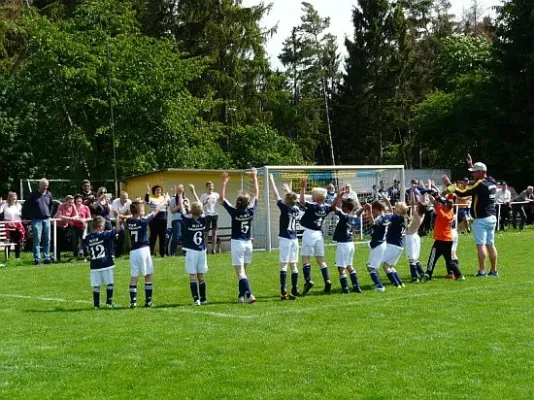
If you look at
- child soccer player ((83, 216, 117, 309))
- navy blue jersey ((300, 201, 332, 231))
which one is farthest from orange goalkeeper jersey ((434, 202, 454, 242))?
child soccer player ((83, 216, 117, 309))

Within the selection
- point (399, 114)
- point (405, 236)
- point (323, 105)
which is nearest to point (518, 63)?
point (399, 114)

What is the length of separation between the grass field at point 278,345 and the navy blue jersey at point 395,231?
906 millimetres

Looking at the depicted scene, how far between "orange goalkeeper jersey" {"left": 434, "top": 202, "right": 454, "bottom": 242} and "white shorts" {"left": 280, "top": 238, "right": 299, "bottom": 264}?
358cm

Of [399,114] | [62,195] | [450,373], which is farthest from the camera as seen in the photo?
[399,114]

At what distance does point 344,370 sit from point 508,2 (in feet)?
137

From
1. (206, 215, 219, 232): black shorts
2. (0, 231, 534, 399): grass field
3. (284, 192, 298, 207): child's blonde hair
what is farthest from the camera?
(206, 215, 219, 232): black shorts

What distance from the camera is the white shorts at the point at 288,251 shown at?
1530 centimetres

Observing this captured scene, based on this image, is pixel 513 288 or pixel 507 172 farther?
pixel 507 172

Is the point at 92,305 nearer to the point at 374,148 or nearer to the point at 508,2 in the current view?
the point at 508,2

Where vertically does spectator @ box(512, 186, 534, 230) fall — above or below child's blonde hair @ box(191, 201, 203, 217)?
below

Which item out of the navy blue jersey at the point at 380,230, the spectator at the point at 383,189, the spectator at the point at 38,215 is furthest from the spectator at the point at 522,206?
the spectator at the point at 38,215

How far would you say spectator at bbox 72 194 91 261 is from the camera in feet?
77.1

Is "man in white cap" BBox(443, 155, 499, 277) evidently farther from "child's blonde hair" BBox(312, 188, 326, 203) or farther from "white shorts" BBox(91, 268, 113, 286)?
"white shorts" BBox(91, 268, 113, 286)

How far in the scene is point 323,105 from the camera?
63938mm
